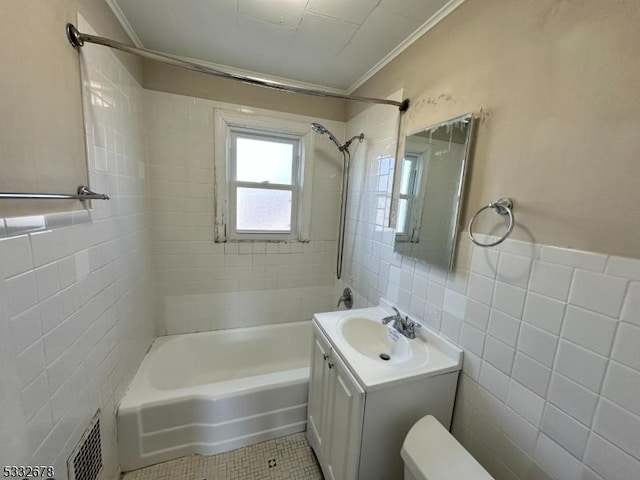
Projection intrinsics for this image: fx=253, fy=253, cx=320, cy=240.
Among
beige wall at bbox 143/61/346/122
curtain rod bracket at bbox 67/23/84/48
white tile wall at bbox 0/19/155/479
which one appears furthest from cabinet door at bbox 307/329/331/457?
beige wall at bbox 143/61/346/122

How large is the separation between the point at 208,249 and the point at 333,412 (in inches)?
58.5

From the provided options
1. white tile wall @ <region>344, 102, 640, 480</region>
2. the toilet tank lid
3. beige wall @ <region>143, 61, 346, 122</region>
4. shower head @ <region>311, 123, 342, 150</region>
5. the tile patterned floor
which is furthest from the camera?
shower head @ <region>311, 123, 342, 150</region>

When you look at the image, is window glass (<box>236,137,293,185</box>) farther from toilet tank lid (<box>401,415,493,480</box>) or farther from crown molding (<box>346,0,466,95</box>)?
toilet tank lid (<box>401,415,493,480</box>)

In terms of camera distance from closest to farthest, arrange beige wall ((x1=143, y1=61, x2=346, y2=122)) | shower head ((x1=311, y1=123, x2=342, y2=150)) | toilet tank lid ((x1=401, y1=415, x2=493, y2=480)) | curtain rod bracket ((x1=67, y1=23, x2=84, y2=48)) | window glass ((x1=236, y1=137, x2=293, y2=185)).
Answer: toilet tank lid ((x1=401, y1=415, x2=493, y2=480)) → curtain rod bracket ((x1=67, y1=23, x2=84, y2=48)) → beige wall ((x1=143, y1=61, x2=346, y2=122)) → shower head ((x1=311, y1=123, x2=342, y2=150)) → window glass ((x1=236, y1=137, x2=293, y2=185))

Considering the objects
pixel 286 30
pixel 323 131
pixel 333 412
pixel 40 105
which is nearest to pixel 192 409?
pixel 333 412

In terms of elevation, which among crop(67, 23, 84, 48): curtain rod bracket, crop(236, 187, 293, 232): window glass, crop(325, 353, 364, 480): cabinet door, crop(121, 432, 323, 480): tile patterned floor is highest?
crop(67, 23, 84, 48): curtain rod bracket

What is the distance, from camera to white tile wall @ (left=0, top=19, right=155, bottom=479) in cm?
70

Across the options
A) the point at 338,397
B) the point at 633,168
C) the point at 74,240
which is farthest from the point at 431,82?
the point at 74,240

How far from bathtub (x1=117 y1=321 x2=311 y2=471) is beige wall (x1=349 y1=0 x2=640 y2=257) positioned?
59.7 inches

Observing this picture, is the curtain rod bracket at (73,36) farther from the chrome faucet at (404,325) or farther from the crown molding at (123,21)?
the chrome faucet at (404,325)

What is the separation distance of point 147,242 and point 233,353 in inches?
44.4

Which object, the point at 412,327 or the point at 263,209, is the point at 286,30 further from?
the point at 412,327

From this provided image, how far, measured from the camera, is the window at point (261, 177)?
6.48ft

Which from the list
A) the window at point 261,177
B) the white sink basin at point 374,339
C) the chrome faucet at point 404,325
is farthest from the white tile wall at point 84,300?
the chrome faucet at point 404,325
